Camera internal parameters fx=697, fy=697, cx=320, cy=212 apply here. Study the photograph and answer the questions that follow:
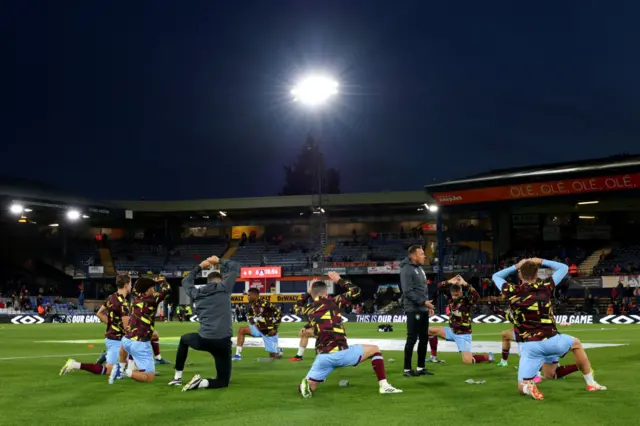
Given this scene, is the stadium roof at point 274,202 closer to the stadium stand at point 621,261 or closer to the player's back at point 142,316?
the stadium stand at point 621,261

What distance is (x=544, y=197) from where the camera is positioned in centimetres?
4344

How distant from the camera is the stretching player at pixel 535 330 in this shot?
962cm

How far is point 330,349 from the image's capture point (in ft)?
32.9

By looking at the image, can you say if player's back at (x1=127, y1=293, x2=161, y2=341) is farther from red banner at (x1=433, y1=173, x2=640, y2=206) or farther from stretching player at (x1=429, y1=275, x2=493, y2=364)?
red banner at (x1=433, y1=173, x2=640, y2=206)

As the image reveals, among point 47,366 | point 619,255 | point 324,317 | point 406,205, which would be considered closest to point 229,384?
point 324,317

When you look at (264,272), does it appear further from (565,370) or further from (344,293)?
(344,293)

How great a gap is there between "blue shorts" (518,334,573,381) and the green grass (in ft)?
1.26

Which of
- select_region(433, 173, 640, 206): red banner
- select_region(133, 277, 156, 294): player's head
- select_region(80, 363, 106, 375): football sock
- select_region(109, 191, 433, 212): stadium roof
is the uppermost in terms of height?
select_region(109, 191, 433, 212): stadium roof

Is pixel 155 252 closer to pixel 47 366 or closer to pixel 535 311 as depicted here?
pixel 47 366

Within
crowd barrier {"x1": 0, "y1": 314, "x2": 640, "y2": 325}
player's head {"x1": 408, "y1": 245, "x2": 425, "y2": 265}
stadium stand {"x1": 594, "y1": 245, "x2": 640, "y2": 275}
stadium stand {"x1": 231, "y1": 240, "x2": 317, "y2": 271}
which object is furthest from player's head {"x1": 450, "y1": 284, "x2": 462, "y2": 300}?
stadium stand {"x1": 231, "y1": 240, "x2": 317, "y2": 271}

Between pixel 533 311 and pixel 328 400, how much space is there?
315cm

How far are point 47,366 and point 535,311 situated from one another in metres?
11.3

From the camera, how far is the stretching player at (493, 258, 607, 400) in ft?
31.6

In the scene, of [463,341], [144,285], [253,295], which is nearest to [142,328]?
[144,285]
